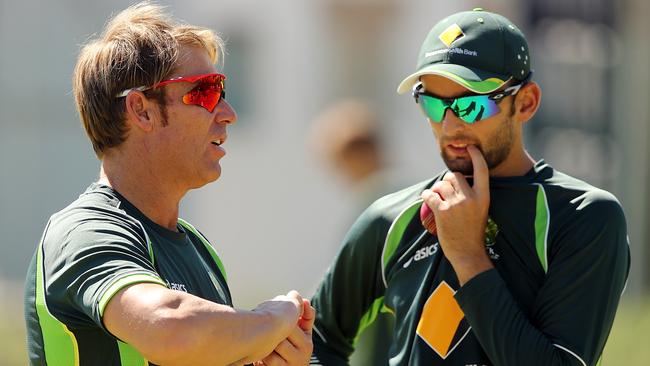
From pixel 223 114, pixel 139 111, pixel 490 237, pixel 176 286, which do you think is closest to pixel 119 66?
pixel 139 111

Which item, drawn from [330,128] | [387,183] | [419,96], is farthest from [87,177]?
[419,96]

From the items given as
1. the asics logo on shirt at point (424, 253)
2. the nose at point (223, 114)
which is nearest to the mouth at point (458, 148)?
the asics logo on shirt at point (424, 253)

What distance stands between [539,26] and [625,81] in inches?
62.2

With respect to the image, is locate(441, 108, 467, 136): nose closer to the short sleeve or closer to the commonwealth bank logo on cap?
the commonwealth bank logo on cap

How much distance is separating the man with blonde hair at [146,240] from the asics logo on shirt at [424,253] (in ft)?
1.68

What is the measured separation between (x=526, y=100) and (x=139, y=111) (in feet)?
4.52

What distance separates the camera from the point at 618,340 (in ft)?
29.1

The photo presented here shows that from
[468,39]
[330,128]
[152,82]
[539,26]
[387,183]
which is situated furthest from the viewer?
[539,26]

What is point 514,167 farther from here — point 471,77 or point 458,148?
point 471,77

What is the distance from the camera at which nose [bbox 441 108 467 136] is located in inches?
164

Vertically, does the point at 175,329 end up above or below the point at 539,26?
A: above

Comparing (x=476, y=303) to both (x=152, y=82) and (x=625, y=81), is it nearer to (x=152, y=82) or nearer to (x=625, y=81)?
(x=152, y=82)

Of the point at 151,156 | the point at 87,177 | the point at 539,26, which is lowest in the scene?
the point at 87,177

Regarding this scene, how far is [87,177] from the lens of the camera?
20.0 metres
